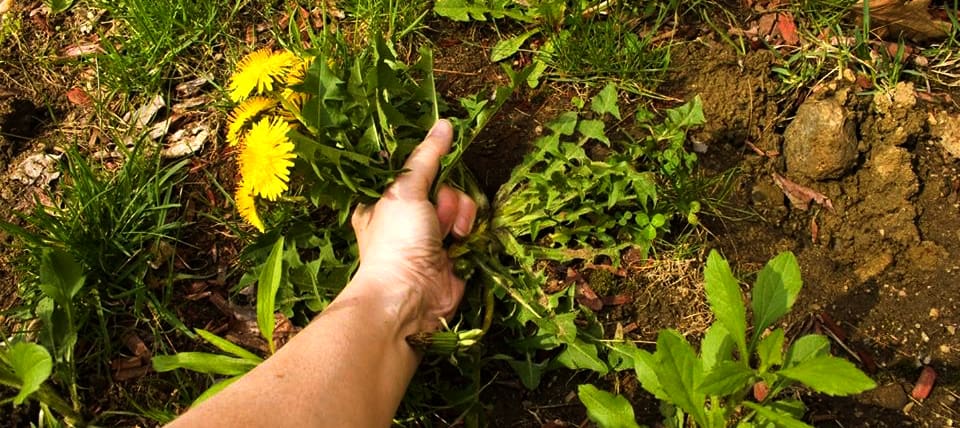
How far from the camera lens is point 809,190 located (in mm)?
2691

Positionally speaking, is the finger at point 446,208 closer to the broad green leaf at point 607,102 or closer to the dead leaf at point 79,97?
the broad green leaf at point 607,102

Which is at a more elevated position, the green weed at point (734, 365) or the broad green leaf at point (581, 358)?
the green weed at point (734, 365)

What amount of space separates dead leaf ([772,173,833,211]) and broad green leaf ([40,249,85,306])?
2.32 metres

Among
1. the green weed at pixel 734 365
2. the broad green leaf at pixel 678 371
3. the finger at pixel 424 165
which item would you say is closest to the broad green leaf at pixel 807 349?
the green weed at pixel 734 365

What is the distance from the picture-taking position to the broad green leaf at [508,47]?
118 inches

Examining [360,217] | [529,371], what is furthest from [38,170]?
[529,371]

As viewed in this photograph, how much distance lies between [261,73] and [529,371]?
1.24 m

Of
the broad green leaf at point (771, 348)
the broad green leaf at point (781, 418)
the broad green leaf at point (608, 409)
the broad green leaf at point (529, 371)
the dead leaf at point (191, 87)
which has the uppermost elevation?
the dead leaf at point (191, 87)

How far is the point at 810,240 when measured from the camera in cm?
264

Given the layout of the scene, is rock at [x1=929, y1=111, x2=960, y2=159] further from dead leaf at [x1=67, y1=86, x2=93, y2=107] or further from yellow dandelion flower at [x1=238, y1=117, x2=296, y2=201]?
dead leaf at [x1=67, y1=86, x2=93, y2=107]

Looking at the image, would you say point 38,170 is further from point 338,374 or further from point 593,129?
point 593,129

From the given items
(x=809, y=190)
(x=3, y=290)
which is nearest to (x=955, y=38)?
(x=809, y=190)

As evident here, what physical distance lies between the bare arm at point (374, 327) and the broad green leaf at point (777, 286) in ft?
3.11

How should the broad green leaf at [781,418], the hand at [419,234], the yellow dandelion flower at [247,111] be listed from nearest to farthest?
the broad green leaf at [781,418]
the hand at [419,234]
the yellow dandelion flower at [247,111]
